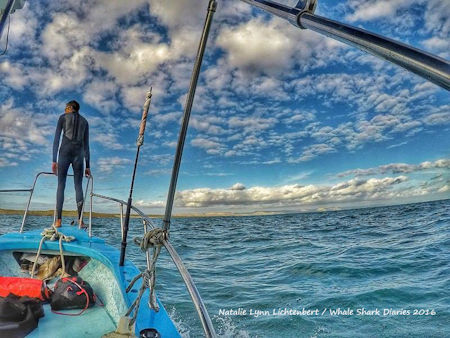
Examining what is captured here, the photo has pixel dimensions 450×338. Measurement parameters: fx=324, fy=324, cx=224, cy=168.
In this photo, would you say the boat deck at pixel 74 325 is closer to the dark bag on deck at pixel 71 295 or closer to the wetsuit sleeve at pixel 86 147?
the dark bag on deck at pixel 71 295

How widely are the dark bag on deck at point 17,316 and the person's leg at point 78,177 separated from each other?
A: 2857mm

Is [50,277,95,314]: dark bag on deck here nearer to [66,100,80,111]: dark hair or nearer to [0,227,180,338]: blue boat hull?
[0,227,180,338]: blue boat hull

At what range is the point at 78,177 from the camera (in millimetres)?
5840

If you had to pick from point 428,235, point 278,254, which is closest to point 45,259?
point 278,254

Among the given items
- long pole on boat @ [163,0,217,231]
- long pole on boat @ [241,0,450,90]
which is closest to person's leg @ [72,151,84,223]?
long pole on boat @ [163,0,217,231]

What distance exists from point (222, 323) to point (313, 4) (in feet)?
19.3

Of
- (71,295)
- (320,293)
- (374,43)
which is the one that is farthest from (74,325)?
(320,293)

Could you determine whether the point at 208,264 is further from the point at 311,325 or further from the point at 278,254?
the point at 311,325

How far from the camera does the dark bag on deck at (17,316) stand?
107 inches

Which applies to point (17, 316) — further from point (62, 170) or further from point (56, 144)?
point (56, 144)

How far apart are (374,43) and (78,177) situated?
5.94 metres

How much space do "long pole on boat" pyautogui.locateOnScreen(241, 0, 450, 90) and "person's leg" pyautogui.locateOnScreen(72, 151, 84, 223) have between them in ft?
17.9

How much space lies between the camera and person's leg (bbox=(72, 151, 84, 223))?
228 inches

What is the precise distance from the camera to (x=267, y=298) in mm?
7156
